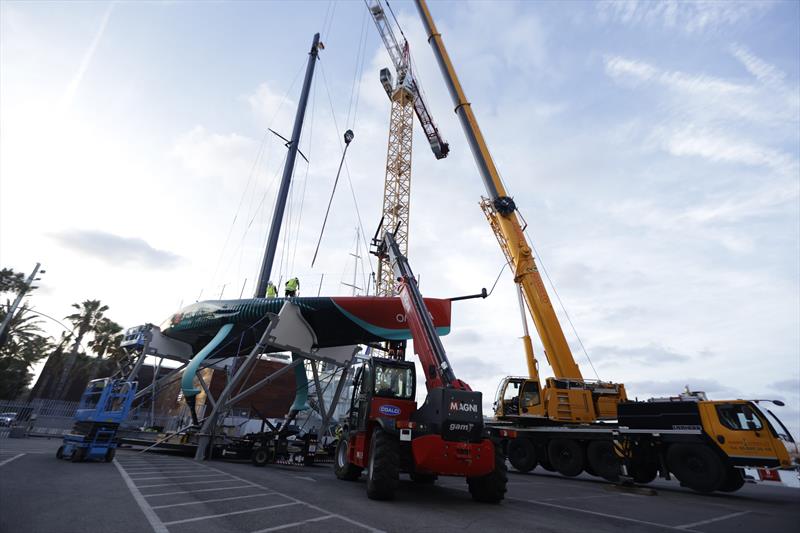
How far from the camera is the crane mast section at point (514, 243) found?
15.0 meters

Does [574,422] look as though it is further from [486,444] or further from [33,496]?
[33,496]

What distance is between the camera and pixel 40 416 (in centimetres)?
2239

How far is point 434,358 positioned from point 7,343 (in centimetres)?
4120

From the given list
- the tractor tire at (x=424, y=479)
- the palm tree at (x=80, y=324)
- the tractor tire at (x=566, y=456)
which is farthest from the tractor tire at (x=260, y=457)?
the palm tree at (x=80, y=324)

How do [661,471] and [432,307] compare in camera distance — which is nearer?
[661,471]

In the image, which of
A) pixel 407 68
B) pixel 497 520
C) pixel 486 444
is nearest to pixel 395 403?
pixel 486 444

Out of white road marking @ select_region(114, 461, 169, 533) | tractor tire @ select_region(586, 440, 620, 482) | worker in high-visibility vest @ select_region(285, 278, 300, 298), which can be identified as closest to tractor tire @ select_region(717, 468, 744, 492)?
tractor tire @ select_region(586, 440, 620, 482)

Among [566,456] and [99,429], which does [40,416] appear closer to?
[99,429]

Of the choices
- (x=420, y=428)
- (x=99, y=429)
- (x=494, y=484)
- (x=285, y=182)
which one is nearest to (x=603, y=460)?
(x=494, y=484)

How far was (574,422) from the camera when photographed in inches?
549

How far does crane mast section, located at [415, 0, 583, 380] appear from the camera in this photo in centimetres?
1498

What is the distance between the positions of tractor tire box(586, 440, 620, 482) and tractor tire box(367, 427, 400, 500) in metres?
8.72

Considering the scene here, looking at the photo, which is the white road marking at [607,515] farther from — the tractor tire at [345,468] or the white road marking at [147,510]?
the white road marking at [147,510]

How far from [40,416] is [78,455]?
1566cm
